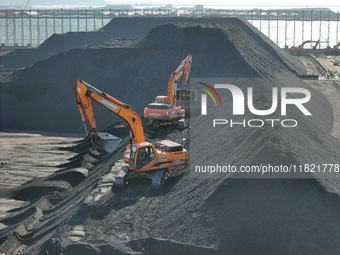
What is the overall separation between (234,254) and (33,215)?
8278mm

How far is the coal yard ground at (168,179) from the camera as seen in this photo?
16328 mm

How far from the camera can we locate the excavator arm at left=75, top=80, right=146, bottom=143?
2286 centimetres

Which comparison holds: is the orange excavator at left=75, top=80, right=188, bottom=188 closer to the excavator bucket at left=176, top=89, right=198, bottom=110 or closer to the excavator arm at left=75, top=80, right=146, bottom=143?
the excavator arm at left=75, top=80, right=146, bottom=143

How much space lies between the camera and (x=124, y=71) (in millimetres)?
45344

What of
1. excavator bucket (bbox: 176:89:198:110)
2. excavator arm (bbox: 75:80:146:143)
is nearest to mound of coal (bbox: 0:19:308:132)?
excavator bucket (bbox: 176:89:198:110)

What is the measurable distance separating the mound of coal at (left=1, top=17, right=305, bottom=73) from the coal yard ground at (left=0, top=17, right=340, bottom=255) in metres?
17.2

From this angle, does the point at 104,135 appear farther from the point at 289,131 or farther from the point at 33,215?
the point at 289,131

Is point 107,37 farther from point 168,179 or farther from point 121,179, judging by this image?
point 121,179

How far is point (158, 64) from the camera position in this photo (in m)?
44.7

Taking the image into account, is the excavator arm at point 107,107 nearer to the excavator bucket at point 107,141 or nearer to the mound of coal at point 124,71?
the excavator bucket at point 107,141

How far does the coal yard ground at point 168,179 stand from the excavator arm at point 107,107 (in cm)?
155

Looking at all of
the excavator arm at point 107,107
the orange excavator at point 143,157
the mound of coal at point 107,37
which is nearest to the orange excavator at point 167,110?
the excavator arm at point 107,107

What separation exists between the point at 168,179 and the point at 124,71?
24.0 m

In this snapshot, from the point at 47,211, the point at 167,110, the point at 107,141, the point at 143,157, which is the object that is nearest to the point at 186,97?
the point at 167,110
